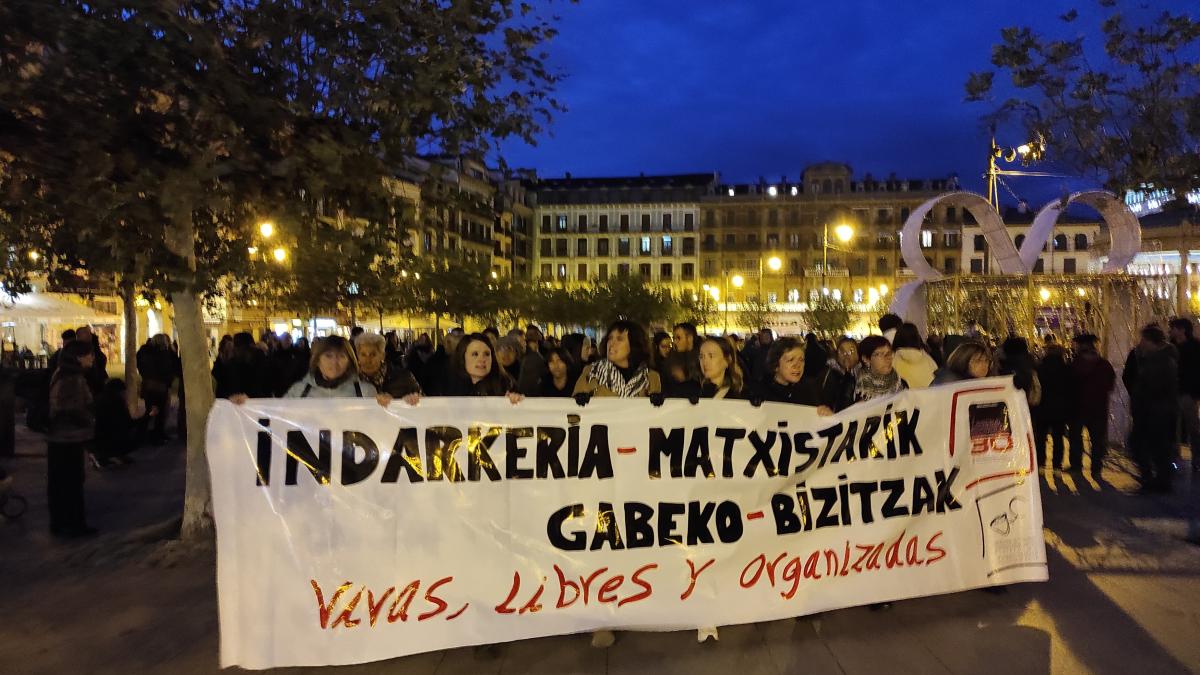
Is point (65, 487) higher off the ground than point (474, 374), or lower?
lower

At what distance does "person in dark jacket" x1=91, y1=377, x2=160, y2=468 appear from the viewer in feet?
32.4

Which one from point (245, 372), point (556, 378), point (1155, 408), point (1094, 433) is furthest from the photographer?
point (245, 372)

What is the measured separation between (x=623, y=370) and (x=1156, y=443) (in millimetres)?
5898

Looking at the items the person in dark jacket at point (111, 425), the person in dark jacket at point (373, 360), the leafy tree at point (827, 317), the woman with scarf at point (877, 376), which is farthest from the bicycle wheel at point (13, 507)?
the leafy tree at point (827, 317)

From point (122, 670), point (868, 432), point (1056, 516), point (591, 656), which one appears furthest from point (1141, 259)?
point (122, 670)

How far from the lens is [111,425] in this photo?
32.7ft

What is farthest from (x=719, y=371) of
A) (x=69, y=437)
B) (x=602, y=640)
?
(x=69, y=437)

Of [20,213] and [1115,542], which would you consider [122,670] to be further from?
[1115,542]

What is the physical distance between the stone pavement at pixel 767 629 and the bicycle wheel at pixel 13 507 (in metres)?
0.88

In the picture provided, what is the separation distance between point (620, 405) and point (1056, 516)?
16.5 feet

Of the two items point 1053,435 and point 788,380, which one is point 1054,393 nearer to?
point 1053,435

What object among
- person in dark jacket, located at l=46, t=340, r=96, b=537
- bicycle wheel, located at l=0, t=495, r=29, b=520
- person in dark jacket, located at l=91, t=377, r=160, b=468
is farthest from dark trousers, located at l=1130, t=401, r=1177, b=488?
person in dark jacket, located at l=91, t=377, r=160, b=468

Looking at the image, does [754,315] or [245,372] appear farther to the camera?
[754,315]

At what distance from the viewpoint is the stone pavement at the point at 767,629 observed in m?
4.36
